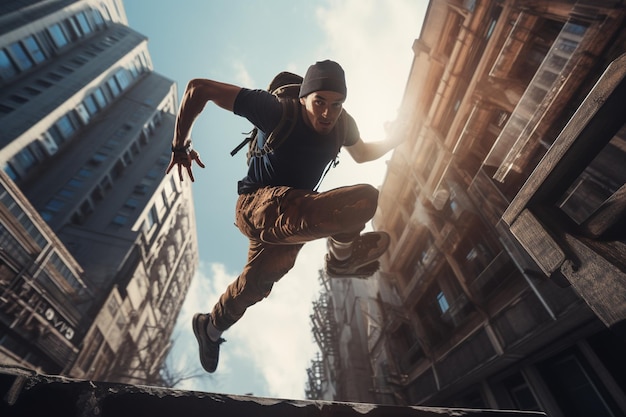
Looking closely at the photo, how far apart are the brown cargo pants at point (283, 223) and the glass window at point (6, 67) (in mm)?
42340

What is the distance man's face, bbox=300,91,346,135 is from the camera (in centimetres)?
227

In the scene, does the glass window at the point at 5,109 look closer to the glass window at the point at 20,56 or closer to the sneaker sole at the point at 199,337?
the glass window at the point at 20,56

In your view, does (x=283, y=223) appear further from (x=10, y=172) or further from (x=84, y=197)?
(x=84, y=197)

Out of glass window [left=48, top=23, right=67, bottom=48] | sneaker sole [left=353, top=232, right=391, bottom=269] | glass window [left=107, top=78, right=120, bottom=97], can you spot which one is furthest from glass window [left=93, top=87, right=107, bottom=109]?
sneaker sole [left=353, top=232, right=391, bottom=269]

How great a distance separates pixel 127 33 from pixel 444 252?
6424 centimetres

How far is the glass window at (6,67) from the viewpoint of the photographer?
90.8ft

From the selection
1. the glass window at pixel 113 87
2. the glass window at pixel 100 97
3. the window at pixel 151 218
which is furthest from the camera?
the glass window at pixel 113 87

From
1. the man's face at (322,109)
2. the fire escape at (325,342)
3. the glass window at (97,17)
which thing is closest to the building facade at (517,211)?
the man's face at (322,109)

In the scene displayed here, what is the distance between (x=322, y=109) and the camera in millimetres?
2303

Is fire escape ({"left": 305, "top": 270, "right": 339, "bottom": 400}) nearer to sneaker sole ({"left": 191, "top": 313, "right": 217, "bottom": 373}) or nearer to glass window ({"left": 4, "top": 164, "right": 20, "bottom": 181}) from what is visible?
sneaker sole ({"left": 191, "top": 313, "right": 217, "bottom": 373})

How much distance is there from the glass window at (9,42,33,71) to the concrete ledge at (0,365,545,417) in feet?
145

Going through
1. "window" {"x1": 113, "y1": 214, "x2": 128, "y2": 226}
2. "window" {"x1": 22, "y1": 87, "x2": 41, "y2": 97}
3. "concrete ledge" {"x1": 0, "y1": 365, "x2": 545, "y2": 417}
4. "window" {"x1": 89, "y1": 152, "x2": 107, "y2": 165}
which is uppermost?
"window" {"x1": 22, "y1": 87, "x2": 41, "y2": 97}

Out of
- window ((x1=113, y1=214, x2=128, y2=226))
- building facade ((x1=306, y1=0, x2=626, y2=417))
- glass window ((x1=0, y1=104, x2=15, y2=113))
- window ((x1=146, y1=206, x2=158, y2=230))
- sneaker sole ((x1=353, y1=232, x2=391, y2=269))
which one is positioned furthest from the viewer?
window ((x1=146, y1=206, x2=158, y2=230))

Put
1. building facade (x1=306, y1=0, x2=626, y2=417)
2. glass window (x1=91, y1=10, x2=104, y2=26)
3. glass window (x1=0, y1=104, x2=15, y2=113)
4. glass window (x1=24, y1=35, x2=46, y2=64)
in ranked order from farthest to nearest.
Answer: glass window (x1=91, y1=10, x2=104, y2=26)
glass window (x1=24, y1=35, x2=46, y2=64)
glass window (x1=0, y1=104, x2=15, y2=113)
building facade (x1=306, y1=0, x2=626, y2=417)
